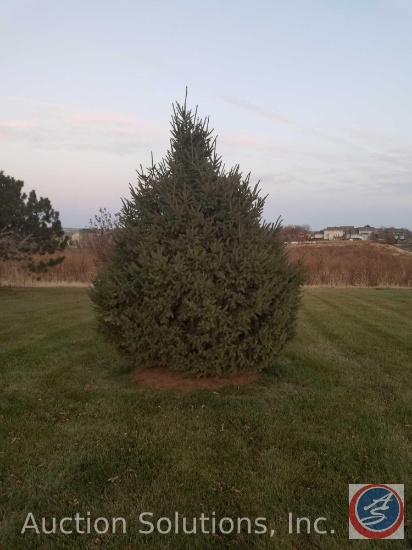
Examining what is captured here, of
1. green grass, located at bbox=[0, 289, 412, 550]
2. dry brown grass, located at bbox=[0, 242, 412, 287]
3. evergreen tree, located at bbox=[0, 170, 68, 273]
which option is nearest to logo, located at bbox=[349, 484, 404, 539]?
green grass, located at bbox=[0, 289, 412, 550]

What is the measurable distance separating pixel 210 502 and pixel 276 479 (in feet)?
2.01

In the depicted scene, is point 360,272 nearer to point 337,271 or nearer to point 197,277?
point 337,271

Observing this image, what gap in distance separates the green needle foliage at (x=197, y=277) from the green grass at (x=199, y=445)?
1.95 feet

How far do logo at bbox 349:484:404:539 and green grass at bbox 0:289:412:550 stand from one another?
2.9 inches

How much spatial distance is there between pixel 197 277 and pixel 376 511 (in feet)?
9.72

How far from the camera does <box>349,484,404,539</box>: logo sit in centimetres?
285

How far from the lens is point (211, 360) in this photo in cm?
529

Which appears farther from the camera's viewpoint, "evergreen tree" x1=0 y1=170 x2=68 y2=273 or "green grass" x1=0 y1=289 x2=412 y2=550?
"evergreen tree" x1=0 y1=170 x2=68 y2=273

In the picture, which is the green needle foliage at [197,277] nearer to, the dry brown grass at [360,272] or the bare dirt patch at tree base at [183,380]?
the bare dirt patch at tree base at [183,380]

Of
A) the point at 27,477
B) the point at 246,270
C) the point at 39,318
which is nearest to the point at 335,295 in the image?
the point at 39,318

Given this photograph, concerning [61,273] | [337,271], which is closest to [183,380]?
[61,273]

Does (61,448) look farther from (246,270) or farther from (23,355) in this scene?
(23,355)

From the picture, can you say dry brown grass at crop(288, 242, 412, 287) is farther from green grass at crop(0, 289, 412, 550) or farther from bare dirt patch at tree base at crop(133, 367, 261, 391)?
Answer: bare dirt patch at tree base at crop(133, 367, 261, 391)

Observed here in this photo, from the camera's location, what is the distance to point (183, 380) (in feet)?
18.9
